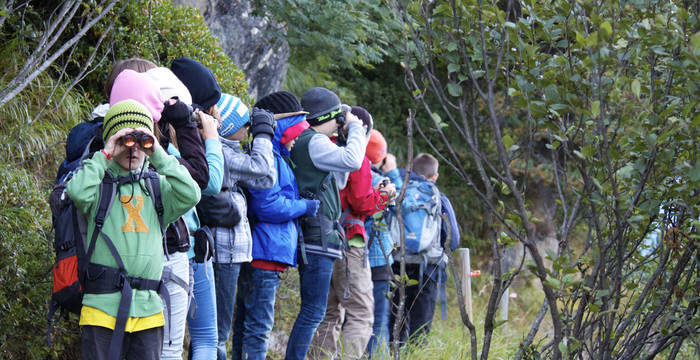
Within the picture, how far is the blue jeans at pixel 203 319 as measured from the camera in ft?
13.1

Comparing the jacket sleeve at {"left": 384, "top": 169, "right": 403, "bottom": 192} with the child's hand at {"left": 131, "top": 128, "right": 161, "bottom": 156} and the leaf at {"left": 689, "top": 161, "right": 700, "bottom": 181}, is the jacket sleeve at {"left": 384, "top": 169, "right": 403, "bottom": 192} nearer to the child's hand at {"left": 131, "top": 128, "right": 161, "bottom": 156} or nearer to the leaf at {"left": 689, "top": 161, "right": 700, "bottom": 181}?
the child's hand at {"left": 131, "top": 128, "right": 161, "bottom": 156}

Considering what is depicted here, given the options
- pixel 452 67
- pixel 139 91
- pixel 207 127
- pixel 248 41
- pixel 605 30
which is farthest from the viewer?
pixel 248 41

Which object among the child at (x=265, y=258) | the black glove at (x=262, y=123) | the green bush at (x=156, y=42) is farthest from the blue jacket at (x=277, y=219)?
the green bush at (x=156, y=42)

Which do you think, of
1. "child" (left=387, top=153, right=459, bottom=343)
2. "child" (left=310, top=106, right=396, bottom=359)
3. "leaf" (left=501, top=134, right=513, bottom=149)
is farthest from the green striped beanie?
"child" (left=387, top=153, right=459, bottom=343)

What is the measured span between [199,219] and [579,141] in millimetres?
2180

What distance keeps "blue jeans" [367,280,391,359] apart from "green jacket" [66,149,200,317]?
9.58 ft

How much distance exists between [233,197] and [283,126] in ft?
2.90

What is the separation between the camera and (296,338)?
501 centimetres

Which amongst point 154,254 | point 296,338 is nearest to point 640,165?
point 154,254

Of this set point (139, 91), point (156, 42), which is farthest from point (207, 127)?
point (156, 42)

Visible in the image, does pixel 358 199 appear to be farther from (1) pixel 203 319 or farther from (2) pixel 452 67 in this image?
(2) pixel 452 67

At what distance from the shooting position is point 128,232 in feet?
10.5

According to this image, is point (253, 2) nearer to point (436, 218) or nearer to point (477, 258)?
point (436, 218)

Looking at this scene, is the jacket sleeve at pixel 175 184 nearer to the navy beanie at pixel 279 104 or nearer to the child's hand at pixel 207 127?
the child's hand at pixel 207 127
